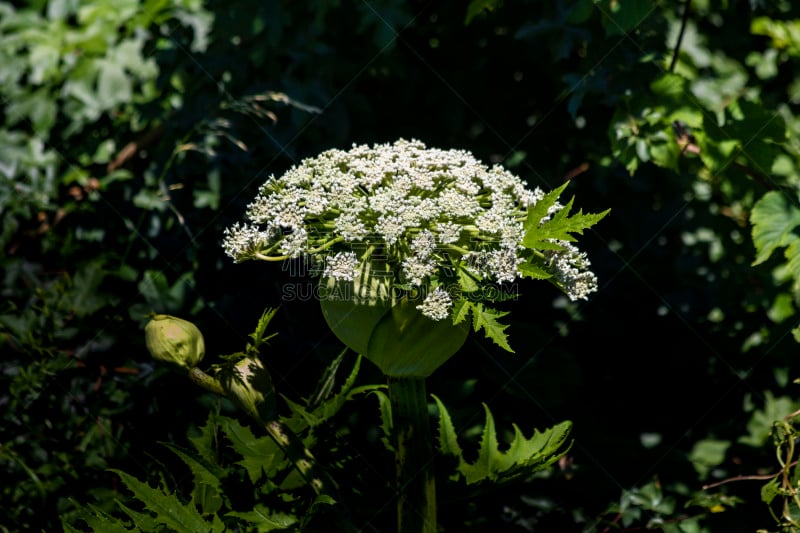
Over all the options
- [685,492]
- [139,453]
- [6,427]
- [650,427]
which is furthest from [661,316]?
[6,427]

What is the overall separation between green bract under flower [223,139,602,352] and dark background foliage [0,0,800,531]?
35 centimetres

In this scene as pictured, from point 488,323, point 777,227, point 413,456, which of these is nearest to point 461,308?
point 488,323

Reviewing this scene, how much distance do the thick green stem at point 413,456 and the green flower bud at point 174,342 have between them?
226mm

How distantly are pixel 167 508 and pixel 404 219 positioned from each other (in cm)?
44

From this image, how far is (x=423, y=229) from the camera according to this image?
2.78 ft

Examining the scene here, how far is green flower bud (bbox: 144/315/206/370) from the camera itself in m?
0.93

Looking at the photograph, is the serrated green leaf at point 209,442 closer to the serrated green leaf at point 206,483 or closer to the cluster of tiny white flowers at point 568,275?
the serrated green leaf at point 206,483

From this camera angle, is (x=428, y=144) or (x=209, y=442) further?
(x=428, y=144)

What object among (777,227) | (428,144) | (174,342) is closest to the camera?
(174,342)

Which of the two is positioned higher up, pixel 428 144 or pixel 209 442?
pixel 428 144

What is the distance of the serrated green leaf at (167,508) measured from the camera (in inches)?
37.4

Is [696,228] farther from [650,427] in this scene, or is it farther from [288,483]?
[288,483]

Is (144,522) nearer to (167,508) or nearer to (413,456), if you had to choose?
(167,508)

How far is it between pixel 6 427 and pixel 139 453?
244 mm
